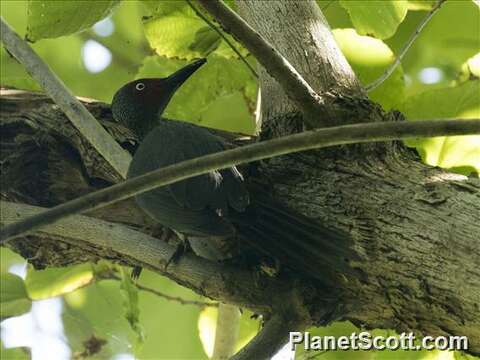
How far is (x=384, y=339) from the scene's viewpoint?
7.70ft

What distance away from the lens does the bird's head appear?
312 cm

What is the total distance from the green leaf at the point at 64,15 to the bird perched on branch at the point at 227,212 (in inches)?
18.7

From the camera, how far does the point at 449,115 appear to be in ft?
8.98

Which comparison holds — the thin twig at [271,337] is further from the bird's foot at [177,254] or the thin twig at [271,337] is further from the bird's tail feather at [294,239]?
the bird's foot at [177,254]

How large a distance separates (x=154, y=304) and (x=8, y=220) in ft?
3.92

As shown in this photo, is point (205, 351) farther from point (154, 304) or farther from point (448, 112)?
point (448, 112)

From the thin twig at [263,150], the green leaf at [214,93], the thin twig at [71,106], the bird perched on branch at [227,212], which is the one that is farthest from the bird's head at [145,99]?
the thin twig at [263,150]

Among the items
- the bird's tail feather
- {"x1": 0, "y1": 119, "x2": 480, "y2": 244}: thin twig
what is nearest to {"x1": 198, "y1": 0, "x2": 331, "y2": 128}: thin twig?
the bird's tail feather

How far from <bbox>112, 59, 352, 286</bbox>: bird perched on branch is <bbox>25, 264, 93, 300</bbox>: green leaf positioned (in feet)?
4.07

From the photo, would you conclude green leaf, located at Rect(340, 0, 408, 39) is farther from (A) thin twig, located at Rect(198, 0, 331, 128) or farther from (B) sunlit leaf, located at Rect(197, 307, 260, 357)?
(B) sunlit leaf, located at Rect(197, 307, 260, 357)

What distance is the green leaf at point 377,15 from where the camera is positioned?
2818 mm

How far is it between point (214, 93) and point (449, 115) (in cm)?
105

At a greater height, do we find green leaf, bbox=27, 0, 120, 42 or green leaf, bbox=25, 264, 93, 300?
green leaf, bbox=27, 0, 120, 42

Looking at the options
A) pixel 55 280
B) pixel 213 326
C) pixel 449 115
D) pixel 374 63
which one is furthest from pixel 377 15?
pixel 55 280
